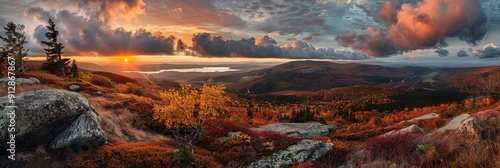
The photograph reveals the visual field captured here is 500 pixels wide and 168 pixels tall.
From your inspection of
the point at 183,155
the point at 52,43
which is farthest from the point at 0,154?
the point at 52,43

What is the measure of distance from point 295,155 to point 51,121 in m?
11.8

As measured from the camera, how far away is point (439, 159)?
10.2 meters

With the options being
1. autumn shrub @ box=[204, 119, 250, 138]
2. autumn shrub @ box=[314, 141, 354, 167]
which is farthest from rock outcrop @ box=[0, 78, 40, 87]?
autumn shrub @ box=[314, 141, 354, 167]

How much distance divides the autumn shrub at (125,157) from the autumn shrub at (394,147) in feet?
30.2

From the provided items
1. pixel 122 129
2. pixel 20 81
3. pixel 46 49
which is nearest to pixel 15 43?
→ pixel 46 49

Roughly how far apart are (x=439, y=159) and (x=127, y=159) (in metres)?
12.8

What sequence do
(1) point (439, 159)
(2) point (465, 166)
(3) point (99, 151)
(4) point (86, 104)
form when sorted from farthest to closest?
1. (4) point (86, 104)
2. (3) point (99, 151)
3. (1) point (439, 159)
4. (2) point (465, 166)

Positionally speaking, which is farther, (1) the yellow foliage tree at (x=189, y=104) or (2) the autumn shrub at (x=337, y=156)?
(1) the yellow foliage tree at (x=189, y=104)

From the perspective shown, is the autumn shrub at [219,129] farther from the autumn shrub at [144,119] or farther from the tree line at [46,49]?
the tree line at [46,49]

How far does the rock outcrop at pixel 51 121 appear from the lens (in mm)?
11984

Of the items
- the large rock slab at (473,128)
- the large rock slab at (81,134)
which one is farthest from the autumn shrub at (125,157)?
the large rock slab at (473,128)

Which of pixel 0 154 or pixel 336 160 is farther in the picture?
pixel 336 160

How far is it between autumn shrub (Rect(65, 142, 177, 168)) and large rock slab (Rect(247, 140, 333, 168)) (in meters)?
4.18

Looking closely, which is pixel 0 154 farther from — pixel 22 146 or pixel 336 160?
pixel 336 160
